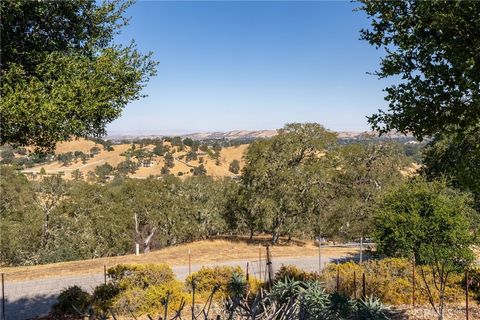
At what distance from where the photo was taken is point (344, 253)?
99.3ft

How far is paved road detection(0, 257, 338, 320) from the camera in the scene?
53.6ft

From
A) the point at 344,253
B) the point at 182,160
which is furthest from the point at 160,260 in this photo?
the point at 182,160

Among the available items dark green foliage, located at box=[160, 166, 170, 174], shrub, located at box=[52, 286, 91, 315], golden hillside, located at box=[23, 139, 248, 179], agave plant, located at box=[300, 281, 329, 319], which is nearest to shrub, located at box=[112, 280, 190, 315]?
shrub, located at box=[52, 286, 91, 315]

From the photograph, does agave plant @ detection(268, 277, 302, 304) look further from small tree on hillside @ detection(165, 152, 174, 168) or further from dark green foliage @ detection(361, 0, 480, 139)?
small tree on hillside @ detection(165, 152, 174, 168)

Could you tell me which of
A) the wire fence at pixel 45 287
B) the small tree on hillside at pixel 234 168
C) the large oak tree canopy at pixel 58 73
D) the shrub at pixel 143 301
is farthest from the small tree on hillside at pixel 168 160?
the large oak tree canopy at pixel 58 73

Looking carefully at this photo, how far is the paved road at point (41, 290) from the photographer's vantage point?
16344 mm

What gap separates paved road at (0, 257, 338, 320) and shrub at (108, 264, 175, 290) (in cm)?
334

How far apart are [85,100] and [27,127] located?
49.1 inches

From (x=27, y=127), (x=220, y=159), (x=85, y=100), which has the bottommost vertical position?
(x=220, y=159)

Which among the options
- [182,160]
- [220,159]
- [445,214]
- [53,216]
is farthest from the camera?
[220,159]

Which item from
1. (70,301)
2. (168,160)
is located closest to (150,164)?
(168,160)

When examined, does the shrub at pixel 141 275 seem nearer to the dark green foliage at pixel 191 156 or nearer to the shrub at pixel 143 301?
the shrub at pixel 143 301

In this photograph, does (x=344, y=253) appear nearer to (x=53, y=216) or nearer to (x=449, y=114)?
(x=449, y=114)

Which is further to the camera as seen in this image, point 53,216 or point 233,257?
point 53,216
